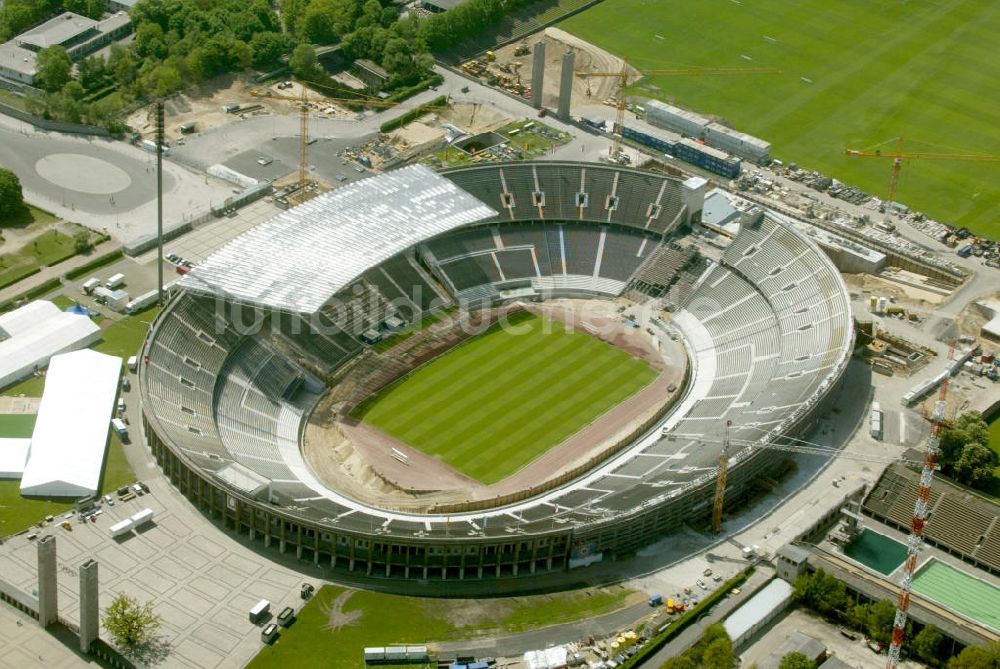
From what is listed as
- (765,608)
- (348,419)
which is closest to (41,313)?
(348,419)

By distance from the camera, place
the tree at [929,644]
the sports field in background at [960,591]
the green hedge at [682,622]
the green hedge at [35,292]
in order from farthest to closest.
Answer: the green hedge at [35,292], the sports field in background at [960,591], the tree at [929,644], the green hedge at [682,622]

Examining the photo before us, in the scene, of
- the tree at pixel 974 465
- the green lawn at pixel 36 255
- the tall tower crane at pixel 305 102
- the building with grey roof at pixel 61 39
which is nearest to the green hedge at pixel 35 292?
the green lawn at pixel 36 255

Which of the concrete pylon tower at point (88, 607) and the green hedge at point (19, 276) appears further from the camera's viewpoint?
the green hedge at point (19, 276)

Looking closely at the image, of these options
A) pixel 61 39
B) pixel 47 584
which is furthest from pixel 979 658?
pixel 61 39

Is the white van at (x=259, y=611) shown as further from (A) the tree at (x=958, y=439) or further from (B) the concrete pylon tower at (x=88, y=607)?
(A) the tree at (x=958, y=439)

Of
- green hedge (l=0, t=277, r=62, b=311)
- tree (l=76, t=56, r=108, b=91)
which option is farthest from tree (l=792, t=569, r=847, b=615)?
tree (l=76, t=56, r=108, b=91)

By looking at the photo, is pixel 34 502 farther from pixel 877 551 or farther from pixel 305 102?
pixel 305 102
